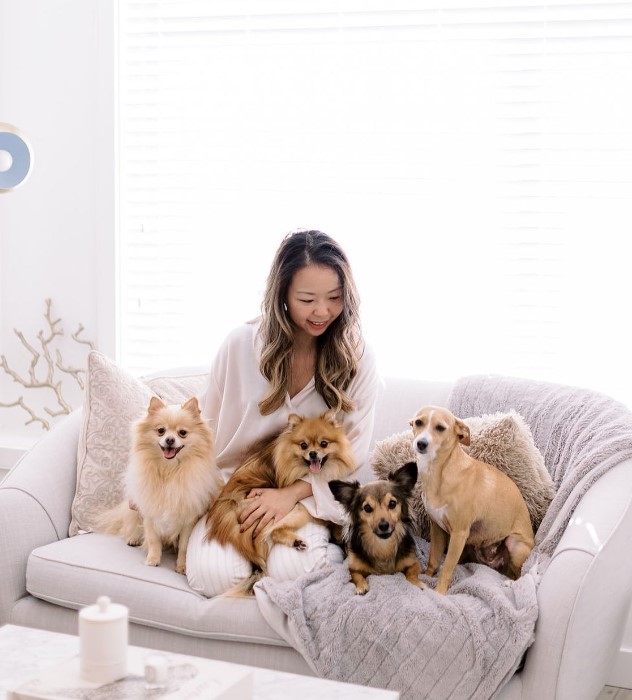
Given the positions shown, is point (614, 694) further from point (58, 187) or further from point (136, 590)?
point (58, 187)

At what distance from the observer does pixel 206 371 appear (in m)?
2.93

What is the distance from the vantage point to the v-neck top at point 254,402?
2416mm

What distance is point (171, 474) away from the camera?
2320 mm

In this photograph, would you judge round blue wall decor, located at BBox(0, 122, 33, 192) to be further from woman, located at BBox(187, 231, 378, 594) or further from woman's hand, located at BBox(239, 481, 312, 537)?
woman's hand, located at BBox(239, 481, 312, 537)

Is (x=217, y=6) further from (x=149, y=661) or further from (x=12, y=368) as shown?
(x=149, y=661)

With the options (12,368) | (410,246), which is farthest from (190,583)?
(12,368)

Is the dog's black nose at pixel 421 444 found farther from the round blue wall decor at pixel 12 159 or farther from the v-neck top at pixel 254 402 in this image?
the round blue wall decor at pixel 12 159

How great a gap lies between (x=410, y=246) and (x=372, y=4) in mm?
892

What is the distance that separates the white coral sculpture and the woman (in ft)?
4.15

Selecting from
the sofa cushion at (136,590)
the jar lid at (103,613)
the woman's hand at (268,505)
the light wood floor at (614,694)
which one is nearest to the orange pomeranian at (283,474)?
the woman's hand at (268,505)

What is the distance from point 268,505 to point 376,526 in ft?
1.09

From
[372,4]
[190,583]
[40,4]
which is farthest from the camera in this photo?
[40,4]

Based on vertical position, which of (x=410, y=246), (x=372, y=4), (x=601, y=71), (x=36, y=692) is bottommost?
(x=36, y=692)

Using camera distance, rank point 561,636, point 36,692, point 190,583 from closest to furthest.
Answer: point 36,692
point 561,636
point 190,583
